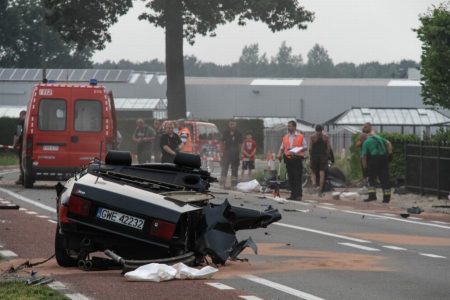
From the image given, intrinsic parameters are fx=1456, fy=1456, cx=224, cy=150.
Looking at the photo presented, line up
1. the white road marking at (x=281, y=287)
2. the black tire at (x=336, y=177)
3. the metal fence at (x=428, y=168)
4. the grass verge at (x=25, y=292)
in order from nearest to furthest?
the grass verge at (x=25, y=292) → the white road marking at (x=281, y=287) → the metal fence at (x=428, y=168) → the black tire at (x=336, y=177)

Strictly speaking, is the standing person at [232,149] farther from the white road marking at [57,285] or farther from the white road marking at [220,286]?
the white road marking at [57,285]

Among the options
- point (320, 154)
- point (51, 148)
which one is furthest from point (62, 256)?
point (320, 154)

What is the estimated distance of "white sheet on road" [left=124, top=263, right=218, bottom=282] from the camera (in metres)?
12.9

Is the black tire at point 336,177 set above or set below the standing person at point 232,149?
below

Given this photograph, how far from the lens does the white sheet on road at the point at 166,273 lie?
1291cm

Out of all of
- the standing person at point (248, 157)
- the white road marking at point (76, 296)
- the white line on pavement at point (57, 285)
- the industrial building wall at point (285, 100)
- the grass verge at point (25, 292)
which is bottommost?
the white line on pavement at point (57, 285)

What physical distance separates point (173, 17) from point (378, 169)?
98.6 ft

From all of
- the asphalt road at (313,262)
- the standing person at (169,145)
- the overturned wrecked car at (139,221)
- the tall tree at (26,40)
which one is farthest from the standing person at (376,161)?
the tall tree at (26,40)

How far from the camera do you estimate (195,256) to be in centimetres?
1380

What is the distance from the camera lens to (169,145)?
3369 centimetres

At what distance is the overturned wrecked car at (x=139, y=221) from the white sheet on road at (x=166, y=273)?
187 millimetres

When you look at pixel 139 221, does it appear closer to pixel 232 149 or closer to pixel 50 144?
pixel 50 144

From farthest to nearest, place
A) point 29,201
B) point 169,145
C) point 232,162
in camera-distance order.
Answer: point 232,162, point 169,145, point 29,201

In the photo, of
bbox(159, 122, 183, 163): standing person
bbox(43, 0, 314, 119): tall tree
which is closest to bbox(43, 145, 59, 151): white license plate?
bbox(159, 122, 183, 163): standing person
